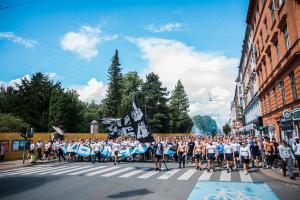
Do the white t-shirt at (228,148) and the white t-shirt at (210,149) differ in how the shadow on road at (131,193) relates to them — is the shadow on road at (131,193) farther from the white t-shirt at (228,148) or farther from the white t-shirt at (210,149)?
the white t-shirt at (228,148)

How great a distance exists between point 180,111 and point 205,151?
6035 centimetres

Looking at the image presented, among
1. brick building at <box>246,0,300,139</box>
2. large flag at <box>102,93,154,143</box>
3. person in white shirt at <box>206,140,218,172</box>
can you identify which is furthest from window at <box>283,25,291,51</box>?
large flag at <box>102,93,154,143</box>

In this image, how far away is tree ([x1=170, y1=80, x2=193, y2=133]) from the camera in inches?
2746

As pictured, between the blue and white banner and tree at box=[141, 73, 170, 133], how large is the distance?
40030mm

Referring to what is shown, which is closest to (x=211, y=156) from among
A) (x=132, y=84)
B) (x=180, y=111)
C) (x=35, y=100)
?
(x=35, y=100)

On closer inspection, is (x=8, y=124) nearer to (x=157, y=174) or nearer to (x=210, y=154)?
(x=157, y=174)

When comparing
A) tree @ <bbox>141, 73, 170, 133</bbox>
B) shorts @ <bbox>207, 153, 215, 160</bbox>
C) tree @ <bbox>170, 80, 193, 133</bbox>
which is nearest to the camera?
shorts @ <bbox>207, 153, 215, 160</bbox>

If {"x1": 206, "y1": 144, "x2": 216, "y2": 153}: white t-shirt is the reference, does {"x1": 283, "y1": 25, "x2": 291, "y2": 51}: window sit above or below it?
above

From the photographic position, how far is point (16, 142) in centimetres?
2494

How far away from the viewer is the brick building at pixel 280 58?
53.6ft

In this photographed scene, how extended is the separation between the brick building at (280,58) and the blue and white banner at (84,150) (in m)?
16.3

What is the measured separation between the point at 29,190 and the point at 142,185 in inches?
183

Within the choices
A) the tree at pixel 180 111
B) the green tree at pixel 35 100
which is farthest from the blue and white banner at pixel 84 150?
the tree at pixel 180 111

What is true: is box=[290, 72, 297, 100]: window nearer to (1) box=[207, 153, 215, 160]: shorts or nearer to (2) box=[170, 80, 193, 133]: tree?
(1) box=[207, 153, 215, 160]: shorts
